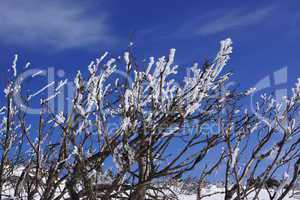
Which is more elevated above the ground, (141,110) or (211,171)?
(141,110)

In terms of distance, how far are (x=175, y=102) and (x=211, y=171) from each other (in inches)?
20.9

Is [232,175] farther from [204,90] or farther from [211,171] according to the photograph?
[204,90]

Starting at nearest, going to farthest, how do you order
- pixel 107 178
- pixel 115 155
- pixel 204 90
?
pixel 115 155 < pixel 204 90 < pixel 107 178

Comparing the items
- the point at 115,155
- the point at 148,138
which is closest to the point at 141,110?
the point at 148,138

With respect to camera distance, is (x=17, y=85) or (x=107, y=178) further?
(x=17, y=85)

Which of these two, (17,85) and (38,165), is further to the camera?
(17,85)

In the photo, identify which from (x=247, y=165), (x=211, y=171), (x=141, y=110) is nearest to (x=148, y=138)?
(x=141, y=110)

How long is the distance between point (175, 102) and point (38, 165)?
3.78 ft

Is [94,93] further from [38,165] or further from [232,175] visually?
[232,175]

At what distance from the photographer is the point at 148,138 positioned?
3.23m

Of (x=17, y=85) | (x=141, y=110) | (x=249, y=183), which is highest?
(x=17, y=85)

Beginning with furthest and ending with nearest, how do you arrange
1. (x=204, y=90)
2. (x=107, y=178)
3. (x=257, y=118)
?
(x=257, y=118), (x=107, y=178), (x=204, y=90)

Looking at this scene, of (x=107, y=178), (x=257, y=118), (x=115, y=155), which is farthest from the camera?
(x=257, y=118)

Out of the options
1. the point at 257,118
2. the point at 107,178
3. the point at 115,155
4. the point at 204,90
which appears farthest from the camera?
the point at 257,118
